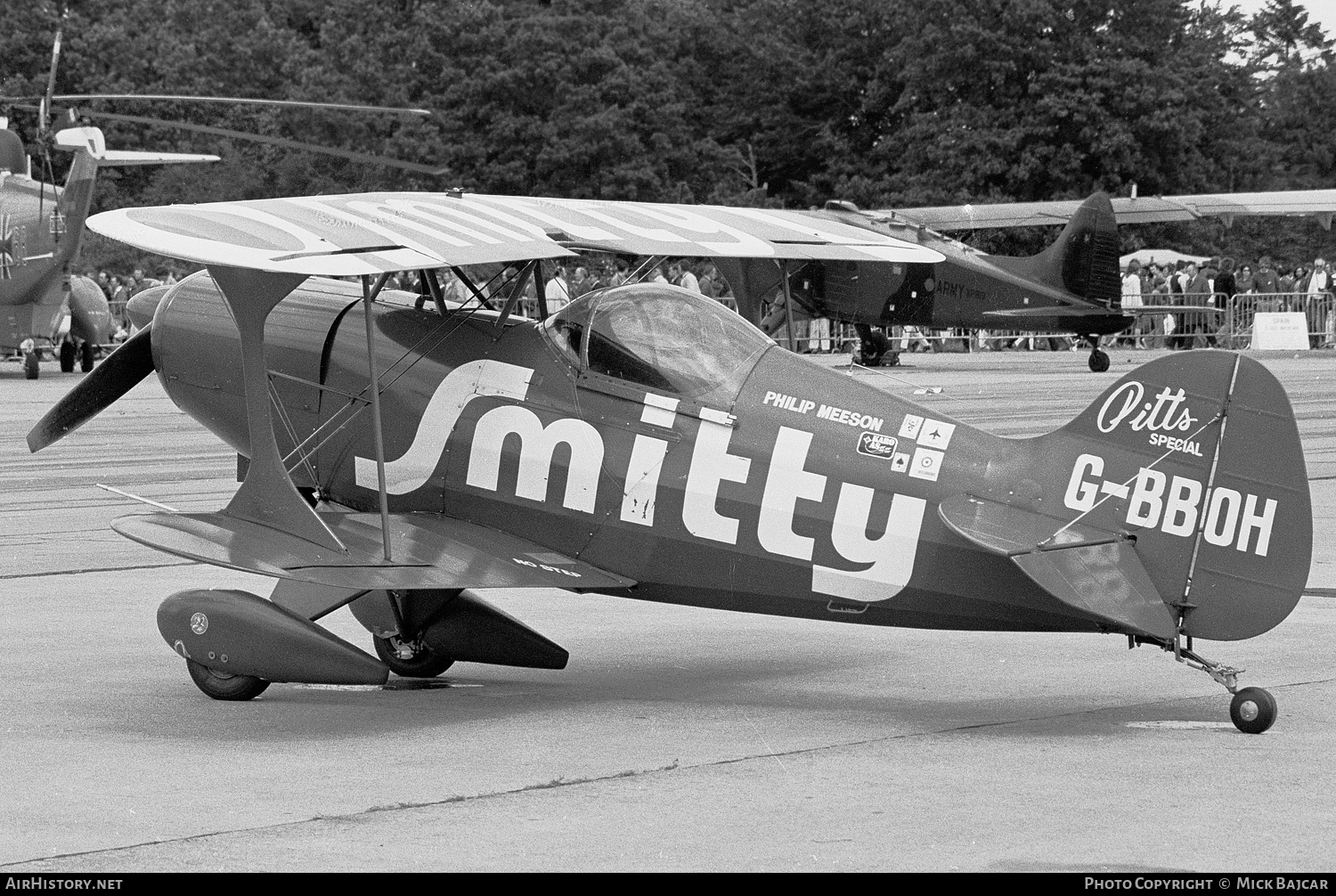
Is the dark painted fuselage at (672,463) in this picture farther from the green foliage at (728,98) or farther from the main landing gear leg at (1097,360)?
the green foliage at (728,98)

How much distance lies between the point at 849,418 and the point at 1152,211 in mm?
33530

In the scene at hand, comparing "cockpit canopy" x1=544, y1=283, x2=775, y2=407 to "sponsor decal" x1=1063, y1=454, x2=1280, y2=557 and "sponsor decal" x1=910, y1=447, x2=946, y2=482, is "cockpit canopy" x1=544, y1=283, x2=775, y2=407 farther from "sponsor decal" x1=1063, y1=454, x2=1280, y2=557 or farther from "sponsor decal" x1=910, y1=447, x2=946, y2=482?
"sponsor decal" x1=1063, y1=454, x2=1280, y2=557

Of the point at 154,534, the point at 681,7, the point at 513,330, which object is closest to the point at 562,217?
the point at 513,330

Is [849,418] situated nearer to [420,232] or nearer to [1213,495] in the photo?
[1213,495]

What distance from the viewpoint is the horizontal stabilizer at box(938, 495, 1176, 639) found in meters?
6.92

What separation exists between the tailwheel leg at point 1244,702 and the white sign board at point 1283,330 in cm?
3368

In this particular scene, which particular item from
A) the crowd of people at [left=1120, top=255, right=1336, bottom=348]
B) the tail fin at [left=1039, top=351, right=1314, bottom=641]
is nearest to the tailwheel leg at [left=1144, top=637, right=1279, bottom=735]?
the tail fin at [left=1039, top=351, right=1314, bottom=641]

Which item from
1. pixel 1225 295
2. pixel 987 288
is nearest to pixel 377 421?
pixel 987 288

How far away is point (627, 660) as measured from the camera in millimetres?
9227

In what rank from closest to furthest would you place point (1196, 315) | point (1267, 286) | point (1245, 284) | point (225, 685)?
point (225, 685) → point (1196, 315) → point (1267, 286) → point (1245, 284)

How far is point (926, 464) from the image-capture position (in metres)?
7.53

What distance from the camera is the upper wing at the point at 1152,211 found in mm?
39438

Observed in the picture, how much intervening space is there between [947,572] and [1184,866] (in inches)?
90.6

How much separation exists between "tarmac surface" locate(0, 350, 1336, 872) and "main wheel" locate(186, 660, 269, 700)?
2.7 inches
